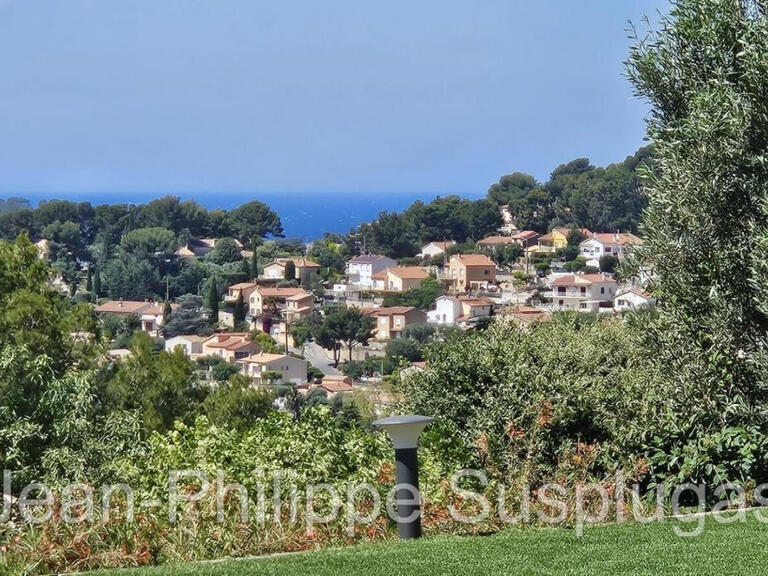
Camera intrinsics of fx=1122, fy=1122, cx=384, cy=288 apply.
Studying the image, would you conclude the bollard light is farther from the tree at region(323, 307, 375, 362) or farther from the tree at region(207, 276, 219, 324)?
the tree at region(207, 276, 219, 324)

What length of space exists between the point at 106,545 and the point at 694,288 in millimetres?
3534

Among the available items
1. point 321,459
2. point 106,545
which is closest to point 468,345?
point 321,459

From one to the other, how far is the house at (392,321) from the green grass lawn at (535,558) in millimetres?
65291

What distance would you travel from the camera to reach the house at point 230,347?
63.0 m

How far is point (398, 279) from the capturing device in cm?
8938

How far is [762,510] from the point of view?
625cm

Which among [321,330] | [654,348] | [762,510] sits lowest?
[321,330]

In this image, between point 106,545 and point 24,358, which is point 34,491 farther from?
point 106,545

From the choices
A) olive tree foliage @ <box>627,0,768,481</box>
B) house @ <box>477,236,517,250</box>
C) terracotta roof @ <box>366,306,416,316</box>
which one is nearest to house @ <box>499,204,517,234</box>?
house @ <box>477,236,517,250</box>

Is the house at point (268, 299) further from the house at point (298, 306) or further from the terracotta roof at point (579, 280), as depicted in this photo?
the terracotta roof at point (579, 280)

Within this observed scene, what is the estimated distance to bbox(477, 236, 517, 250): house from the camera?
95.8m

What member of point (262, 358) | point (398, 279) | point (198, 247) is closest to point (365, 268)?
point (398, 279)

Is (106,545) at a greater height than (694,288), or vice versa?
(694,288)

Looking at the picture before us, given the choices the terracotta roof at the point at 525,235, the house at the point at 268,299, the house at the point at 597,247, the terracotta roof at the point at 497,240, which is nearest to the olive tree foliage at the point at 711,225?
the house at the point at 268,299
